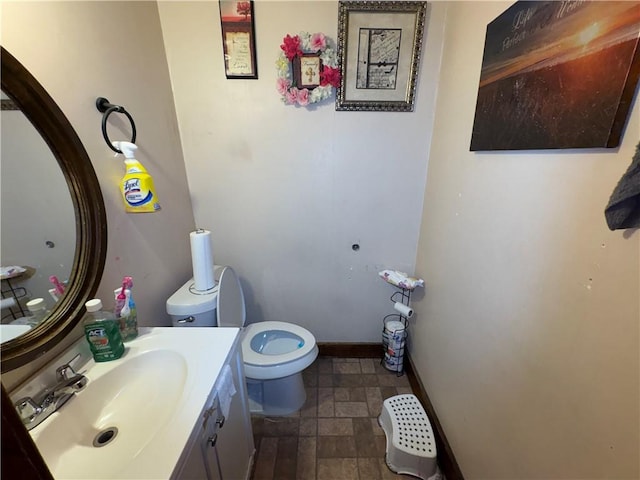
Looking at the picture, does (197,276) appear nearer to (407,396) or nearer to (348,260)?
(348,260)

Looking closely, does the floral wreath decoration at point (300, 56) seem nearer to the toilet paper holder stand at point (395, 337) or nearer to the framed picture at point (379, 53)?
the framed picture at point (379, 53)

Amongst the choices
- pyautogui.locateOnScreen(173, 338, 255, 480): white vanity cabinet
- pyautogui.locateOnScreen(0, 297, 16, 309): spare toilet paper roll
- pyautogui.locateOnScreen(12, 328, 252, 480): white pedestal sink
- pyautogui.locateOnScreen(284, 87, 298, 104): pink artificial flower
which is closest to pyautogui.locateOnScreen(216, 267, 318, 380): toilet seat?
pyautogui.locateOnScreen(173, 338, 255, 480): white vanity cabinet

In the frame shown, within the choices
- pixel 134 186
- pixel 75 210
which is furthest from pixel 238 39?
pixel 75 210

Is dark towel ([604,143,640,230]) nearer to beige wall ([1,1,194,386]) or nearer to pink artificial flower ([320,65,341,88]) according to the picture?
pink artificial flower ([320,65,341,88])

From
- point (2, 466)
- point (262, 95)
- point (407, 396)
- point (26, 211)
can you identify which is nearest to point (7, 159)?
point (26, 211)

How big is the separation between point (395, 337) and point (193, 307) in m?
1.23

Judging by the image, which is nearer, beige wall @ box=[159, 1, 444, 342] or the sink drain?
the sink drain

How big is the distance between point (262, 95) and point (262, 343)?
4.59 feet

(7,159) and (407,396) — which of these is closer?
(7,159)

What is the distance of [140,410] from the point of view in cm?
78

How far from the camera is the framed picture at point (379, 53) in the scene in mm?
1238

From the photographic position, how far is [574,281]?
0.62 meters

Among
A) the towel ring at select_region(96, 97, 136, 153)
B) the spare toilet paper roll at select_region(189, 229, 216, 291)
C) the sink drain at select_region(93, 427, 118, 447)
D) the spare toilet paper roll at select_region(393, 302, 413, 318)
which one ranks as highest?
the towel ring at select_region(96, 97, 136, 153)

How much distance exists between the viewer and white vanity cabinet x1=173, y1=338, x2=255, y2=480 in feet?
2.15
